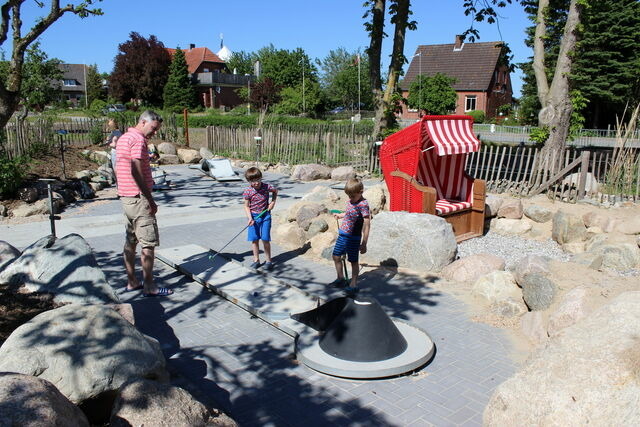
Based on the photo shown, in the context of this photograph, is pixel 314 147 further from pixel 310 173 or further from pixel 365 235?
pixel 365 235

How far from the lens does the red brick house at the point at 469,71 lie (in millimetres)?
51188

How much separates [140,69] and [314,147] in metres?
40.5

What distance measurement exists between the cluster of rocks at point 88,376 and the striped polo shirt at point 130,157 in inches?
65.2

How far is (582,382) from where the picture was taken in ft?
10.1

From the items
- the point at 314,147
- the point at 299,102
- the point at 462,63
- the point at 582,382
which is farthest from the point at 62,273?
the point at 462,63

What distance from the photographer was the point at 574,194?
37.0ft

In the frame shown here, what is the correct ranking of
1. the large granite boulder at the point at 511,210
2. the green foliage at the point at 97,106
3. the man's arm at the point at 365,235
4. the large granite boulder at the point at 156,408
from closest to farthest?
1. the large granite boulder at the point at 156,408
2. the man's arm at the point at 365,235
3. the large granite boulder at the point at 511,210
4. the green foliage at the point at 97,106

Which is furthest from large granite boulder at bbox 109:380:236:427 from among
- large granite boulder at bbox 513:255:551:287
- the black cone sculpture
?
large granite boulder at bbox 513:255:551:287

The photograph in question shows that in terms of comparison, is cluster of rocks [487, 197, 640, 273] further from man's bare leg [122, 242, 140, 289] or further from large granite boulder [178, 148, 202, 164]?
large granite boulder [178, 148, 202, 164]

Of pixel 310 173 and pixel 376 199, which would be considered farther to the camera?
pixel 310 173

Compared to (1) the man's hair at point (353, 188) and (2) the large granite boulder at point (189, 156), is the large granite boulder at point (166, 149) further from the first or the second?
(1) the man's hair at point (353, 188)

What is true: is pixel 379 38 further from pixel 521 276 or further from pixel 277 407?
pixel 277 407

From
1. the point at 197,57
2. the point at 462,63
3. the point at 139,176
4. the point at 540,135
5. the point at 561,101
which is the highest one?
the point at 197,57

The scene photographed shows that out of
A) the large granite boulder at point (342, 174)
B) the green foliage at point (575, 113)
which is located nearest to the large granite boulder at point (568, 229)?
the green foliage at point (575, 113)
